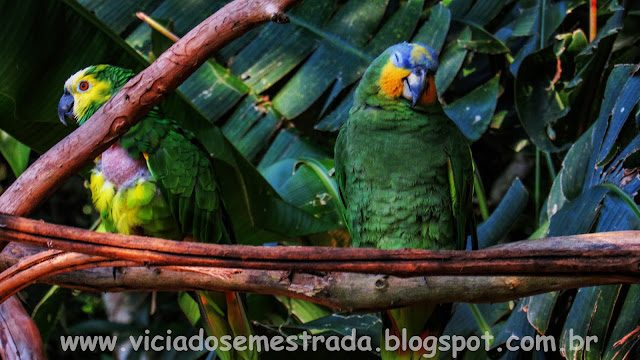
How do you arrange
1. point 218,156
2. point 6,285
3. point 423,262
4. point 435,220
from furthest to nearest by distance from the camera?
point 218,156 → point 435,220 → point 6,285 → point 423,262

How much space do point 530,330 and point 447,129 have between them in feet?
1.83

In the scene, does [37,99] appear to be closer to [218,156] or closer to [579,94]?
[218,156]

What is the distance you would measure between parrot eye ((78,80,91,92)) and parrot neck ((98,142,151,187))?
0.16 metres

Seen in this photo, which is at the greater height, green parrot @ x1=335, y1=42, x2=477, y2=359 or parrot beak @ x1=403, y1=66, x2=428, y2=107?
parrot beak @ x1=403, y1=66, x2=428, y2=107

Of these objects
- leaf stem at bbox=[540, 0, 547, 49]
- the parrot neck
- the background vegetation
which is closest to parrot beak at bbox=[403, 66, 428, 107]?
the background vegetation

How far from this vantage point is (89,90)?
1.40 metres

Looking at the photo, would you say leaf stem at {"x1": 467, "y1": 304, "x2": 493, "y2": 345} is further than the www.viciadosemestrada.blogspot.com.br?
Yes

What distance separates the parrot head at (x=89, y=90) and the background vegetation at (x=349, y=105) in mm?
97

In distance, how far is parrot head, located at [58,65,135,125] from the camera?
54.9 inches

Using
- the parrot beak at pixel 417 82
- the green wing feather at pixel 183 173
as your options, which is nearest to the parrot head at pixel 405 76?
the parrot beak at pixel 417 82

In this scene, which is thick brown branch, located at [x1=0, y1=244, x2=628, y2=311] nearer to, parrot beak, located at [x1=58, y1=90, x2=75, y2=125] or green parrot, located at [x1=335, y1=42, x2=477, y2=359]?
green parrot, located at [x1=335, y1=42, x2=477, y2=359]

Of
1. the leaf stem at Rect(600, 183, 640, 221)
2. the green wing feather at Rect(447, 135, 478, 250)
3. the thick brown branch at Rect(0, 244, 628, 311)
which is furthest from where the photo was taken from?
the green wing feather at Rect(447, 135, 478, 250)

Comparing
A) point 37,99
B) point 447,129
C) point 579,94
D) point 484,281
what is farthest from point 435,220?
point 37,99

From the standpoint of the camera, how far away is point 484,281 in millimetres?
941
